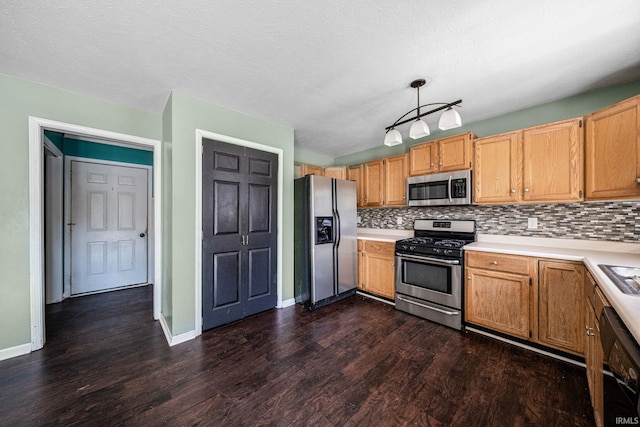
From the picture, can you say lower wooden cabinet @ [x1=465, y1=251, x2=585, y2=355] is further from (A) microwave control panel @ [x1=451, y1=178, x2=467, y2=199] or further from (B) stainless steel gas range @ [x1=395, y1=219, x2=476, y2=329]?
(A) microwave control panel @ [x1=451, y1=178, x2=467, y2=199]

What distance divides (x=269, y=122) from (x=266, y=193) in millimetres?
939

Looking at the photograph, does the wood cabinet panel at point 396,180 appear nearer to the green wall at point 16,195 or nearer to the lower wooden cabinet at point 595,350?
the lower wooden cabinet at point 595,350

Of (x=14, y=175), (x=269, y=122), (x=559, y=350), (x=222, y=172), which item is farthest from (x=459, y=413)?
(x=14, y=175)

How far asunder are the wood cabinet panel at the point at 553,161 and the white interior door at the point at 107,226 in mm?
5438

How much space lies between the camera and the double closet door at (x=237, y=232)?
2488mm

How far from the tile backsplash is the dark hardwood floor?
1259 millimetres

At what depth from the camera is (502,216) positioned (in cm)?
279

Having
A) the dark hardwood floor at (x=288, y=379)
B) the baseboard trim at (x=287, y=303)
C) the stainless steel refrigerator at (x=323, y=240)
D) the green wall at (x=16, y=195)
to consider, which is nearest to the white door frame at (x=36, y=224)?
the green wall at (x=16, y=195)

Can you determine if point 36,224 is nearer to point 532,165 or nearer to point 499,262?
point 499,262

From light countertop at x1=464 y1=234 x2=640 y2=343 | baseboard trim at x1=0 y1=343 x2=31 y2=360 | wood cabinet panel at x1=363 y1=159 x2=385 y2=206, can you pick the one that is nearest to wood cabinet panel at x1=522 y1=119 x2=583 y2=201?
light countertop at x1=464 y1=234 x2=640 y2=343

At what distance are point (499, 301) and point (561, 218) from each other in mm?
1106

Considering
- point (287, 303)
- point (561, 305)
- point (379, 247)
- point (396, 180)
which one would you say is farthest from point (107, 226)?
point (561, 305)

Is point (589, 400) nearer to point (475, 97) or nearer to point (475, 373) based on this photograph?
point (475, 373)

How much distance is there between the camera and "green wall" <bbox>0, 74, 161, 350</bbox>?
202 centimetres
